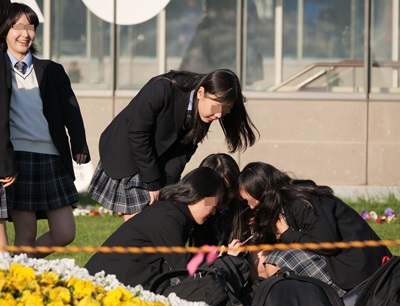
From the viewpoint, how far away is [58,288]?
3975mm

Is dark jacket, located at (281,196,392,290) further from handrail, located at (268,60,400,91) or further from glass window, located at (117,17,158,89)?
glass window, located at (117,17,158,89)

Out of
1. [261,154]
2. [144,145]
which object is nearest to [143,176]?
[144,145]

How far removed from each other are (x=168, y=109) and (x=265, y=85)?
7.11 m

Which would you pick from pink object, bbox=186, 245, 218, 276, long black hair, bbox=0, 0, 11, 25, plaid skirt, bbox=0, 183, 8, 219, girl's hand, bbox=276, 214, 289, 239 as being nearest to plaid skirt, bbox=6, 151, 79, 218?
plaid skirt, bbox=0, 183, 8, 219

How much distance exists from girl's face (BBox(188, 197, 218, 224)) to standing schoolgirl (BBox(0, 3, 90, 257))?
0.99 meters

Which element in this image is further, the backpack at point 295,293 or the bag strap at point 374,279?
the backpack at point 295,293

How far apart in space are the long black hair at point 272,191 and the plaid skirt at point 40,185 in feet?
3.60

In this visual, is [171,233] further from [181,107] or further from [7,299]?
[7,299]

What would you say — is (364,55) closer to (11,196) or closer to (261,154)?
(261,154)

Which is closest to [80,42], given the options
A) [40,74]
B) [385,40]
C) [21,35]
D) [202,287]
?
[385,40]

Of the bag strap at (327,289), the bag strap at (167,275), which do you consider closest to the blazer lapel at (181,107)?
the bag strap at (167,275)

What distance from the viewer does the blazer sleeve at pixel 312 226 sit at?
5.89 meters

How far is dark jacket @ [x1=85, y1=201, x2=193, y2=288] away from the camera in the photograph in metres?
5.53

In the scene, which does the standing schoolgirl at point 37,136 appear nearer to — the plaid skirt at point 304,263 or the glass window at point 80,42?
the plaid skirt at point 304,263
